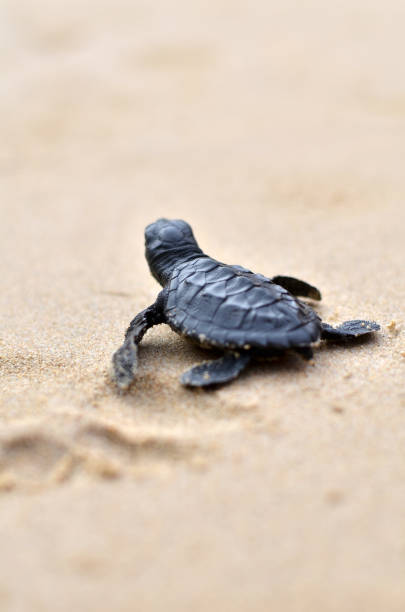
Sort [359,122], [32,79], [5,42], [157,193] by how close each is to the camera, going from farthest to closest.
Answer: [5,42] → [32,79] → [359,122] → [157,193]

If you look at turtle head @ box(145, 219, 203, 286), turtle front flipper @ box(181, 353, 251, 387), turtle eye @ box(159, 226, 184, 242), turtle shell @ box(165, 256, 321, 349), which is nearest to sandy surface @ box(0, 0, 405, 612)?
turtle front flipper @ box(181, 353, 251, 387)

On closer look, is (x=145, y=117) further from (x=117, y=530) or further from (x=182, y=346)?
(x=117, y=530)

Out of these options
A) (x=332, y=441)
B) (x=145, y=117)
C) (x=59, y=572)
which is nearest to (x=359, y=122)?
(x=145, y=117)

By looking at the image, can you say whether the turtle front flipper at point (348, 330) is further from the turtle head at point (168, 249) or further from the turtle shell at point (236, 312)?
the turtle head at point (168, 249)

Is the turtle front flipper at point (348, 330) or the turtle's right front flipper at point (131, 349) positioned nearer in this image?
the turtle's right front flipper at point (131, 349)

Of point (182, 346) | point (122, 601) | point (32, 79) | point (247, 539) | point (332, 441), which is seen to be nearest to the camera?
point (122, 601)

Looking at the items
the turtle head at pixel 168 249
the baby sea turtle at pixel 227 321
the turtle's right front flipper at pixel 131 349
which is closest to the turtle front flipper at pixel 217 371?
the baby sea turtle at pixel 227 321

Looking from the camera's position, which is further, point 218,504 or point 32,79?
point 32,79
